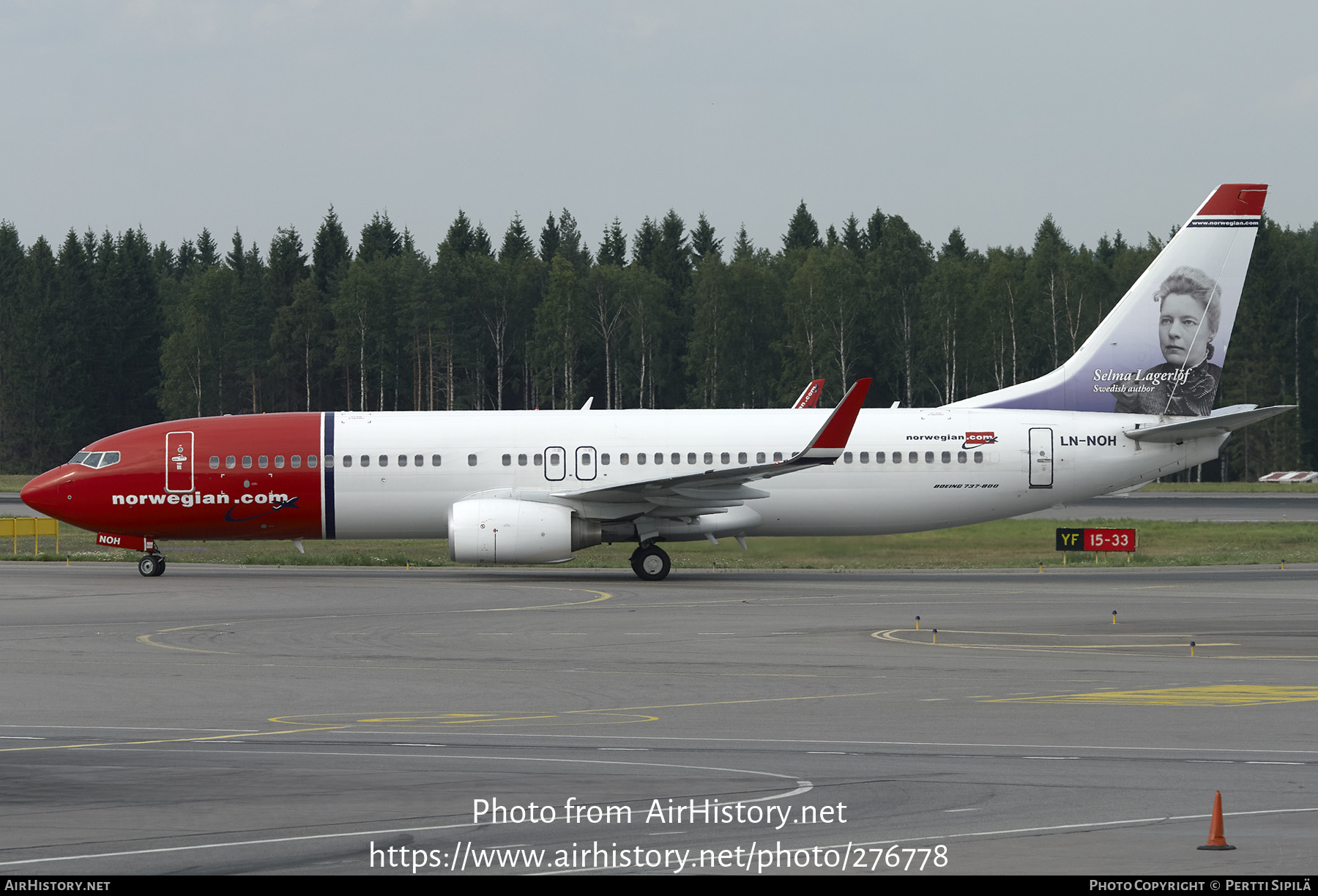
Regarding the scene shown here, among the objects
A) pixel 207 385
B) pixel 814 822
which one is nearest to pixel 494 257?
pixel 207 385

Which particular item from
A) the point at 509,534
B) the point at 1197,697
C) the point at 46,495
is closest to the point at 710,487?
the point at 509,534

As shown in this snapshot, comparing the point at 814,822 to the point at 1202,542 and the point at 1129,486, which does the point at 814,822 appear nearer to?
the point at 1129,486

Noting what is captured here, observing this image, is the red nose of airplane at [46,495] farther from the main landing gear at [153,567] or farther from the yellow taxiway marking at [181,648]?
the yellow taxiway marking at [181,648]

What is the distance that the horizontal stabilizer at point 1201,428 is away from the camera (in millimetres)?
33731

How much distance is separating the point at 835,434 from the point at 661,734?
740 inches

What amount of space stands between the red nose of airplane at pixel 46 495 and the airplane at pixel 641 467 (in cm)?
5

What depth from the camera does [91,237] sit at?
5615 inches

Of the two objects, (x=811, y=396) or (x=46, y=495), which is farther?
(x=811, y=396)

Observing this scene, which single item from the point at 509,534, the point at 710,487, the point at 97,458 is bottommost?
the point at 509,534

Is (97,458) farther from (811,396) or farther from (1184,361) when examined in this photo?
(1184,361)

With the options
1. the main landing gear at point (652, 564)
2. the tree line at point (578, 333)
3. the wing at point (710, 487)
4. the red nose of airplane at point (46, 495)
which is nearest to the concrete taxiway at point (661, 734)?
the wing at point (710, 487)

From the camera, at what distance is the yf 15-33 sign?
39.8 meters

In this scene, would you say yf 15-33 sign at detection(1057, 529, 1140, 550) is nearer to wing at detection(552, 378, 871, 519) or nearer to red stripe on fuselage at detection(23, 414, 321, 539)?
wing at detection(552, 378, 871, 519)

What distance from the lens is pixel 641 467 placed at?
116 ft
